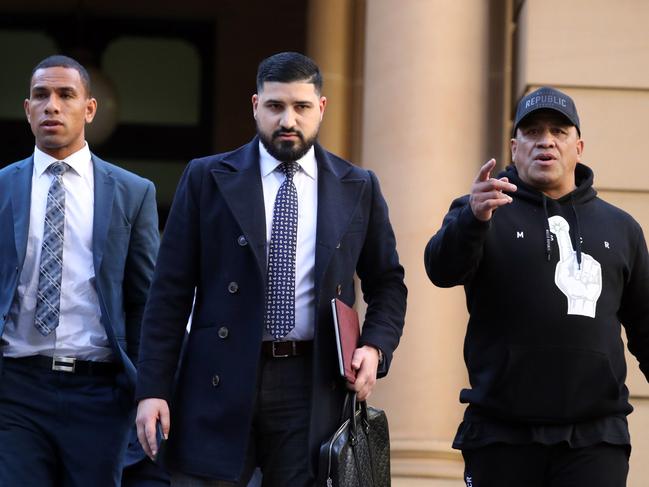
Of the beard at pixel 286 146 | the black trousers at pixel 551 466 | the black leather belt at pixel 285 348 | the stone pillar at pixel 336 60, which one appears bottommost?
the black trousers at pixel 551 466

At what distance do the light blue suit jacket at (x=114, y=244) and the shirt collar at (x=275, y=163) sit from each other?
0.94 meters

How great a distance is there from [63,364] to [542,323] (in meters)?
1.94

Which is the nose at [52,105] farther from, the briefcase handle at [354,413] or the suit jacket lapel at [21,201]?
the briefcase handle at [354,413]

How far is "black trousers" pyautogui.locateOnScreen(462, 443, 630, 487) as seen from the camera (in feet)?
18.9

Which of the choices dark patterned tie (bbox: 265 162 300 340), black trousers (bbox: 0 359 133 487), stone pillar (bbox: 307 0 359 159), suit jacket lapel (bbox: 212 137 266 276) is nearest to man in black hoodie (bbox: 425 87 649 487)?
dark patterned tie (bbox: 265 162 300 340)

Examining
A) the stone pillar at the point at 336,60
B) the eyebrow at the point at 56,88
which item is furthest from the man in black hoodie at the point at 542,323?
the stone pillar at the point at 336,60

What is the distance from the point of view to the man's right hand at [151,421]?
215 inches

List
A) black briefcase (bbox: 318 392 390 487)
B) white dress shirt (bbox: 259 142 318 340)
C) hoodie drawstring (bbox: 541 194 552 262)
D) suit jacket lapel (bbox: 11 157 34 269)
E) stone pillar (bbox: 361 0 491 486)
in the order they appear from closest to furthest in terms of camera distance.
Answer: black briefcase (bbox: 318 392 390 487) → white dress shirt (bbox: 259 142 318 340) → hoodie drawstring (bbox: 541 194 552 262) → suit jacket lapel (bbox: 11 157 34 269) → stone pillar (bbox: 361 0 491 486)

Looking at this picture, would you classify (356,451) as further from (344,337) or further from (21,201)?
(21,201)

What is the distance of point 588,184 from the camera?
6.13m

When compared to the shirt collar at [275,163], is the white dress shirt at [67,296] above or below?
below

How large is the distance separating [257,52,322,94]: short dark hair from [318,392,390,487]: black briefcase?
1157 mm

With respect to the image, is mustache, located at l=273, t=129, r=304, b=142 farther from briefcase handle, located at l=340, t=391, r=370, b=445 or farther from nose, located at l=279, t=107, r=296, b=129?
briefcase handle, located at l=340, t=391, r=370, b=445

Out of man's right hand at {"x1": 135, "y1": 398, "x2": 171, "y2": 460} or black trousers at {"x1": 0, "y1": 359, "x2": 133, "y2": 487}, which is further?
black trousers at {"x1": 0, "y1": 359, "x2": 133, "y2": 487}
